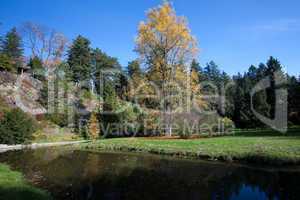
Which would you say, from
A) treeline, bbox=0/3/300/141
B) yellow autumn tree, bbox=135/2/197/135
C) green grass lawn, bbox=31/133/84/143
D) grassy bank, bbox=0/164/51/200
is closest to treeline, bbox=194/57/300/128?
treeline, bbox=0/3/300/141

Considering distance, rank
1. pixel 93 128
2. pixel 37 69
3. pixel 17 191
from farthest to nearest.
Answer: pixel 37 69
pixel 93 128
pixel 17 191

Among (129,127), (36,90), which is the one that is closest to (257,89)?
(129,127)

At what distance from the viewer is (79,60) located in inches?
2251

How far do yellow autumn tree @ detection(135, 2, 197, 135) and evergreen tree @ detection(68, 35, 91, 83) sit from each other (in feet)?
103

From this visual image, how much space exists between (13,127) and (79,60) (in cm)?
3203

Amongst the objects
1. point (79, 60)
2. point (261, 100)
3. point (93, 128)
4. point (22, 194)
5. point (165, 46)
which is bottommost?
point (22, 194)

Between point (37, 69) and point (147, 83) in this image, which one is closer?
point (147, 83)

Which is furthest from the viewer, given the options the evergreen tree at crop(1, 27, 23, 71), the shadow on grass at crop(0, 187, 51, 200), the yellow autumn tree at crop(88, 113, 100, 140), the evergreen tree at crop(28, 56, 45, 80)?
the evergreen tree at crop(1, 27, 23, 71)

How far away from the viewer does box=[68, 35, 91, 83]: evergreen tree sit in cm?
5656

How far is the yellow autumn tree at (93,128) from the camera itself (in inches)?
1288

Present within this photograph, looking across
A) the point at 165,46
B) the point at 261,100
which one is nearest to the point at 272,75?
the point at 261,100

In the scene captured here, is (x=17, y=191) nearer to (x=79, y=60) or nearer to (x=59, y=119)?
(x=59, y=119)

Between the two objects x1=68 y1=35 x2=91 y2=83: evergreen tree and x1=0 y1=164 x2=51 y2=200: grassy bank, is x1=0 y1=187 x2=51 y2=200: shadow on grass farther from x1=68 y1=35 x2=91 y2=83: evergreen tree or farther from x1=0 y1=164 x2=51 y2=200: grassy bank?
x1=68 y1=35 x2=91 y2=83: evergreen tree

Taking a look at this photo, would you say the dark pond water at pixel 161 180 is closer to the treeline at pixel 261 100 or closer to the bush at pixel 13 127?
the bush at pixel 13 127
